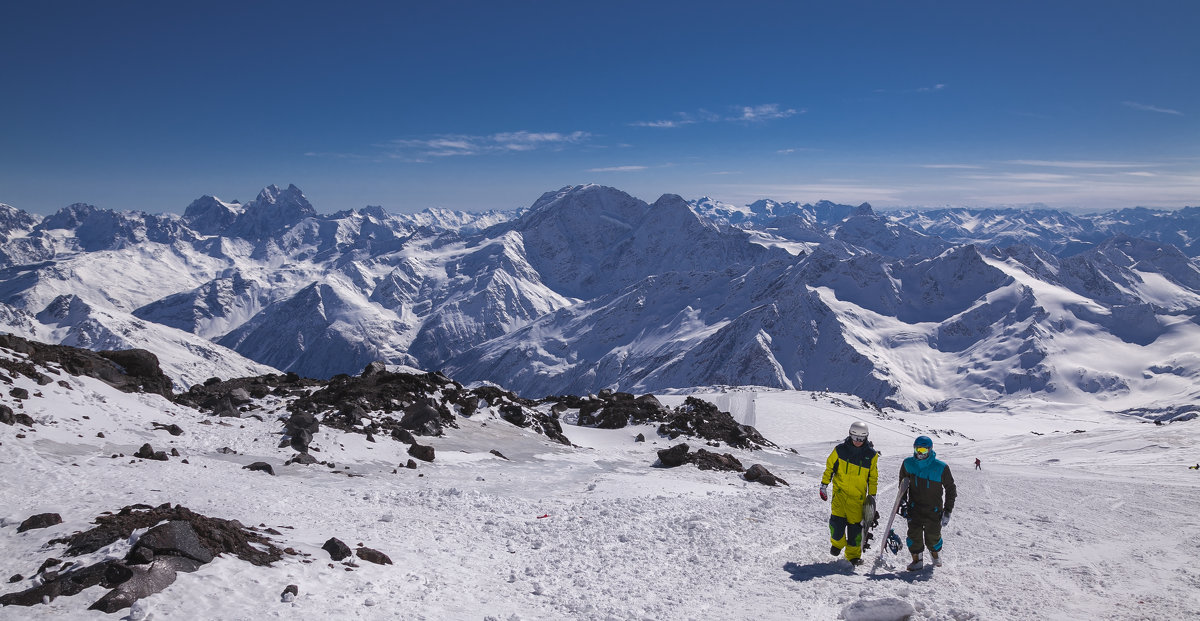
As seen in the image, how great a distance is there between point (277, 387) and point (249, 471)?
12.7m

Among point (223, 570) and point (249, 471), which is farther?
point (249, 471)

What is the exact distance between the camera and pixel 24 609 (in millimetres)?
6762

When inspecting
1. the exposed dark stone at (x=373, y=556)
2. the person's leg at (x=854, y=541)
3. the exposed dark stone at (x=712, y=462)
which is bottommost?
the exposed dark stone at (x=712, y=462)

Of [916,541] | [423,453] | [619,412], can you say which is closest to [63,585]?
[916,541]

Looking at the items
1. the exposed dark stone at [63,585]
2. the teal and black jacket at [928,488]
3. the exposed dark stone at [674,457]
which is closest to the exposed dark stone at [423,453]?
the exposed dark stone at [674,457]

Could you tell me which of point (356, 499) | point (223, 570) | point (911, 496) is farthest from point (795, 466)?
point (223, 570)

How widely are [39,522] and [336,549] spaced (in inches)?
170

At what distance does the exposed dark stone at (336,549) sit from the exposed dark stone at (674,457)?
16.8 m

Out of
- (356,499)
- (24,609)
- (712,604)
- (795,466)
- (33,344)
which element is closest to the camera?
(24,609)

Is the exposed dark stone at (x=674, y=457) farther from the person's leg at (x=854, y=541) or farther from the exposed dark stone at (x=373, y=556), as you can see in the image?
the exposed dark stone at (x=373, y=556)

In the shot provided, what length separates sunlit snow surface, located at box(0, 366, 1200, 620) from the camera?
27.8ft

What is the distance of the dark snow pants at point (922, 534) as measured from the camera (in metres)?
10.9

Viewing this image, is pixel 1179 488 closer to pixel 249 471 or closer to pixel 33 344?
pixel 249 471

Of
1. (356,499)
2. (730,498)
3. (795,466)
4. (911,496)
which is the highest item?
(911,496)
